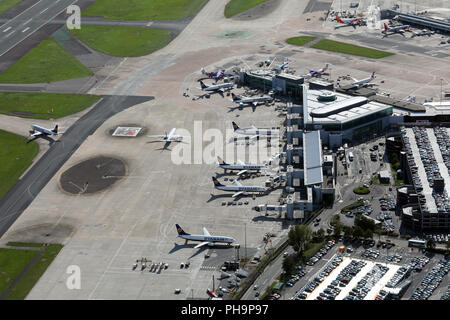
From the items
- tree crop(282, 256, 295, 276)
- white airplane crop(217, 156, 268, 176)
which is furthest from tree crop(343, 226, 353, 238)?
white airplane crop(217, 156, 268, 176)

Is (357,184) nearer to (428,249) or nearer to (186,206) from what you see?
(428,249)

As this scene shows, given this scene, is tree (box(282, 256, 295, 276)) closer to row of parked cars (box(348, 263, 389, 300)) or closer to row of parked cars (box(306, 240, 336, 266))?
row of parked cars (box(306, 240, 336, 266))

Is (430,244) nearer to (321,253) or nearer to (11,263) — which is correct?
(321,253)

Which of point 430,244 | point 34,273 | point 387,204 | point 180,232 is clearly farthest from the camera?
point 387,204

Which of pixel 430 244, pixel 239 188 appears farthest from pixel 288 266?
pixel 239 188

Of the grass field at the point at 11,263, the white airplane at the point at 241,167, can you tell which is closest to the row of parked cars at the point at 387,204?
the white airplane at the point at 241,167

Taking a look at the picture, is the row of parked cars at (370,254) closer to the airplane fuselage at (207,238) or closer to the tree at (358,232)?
the tree at (358,232)
